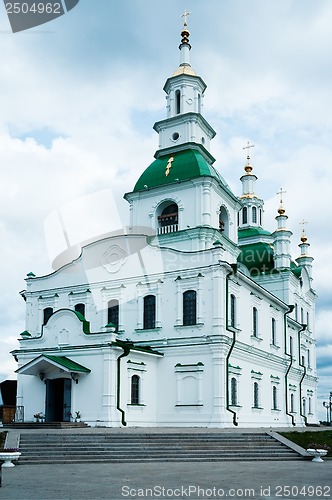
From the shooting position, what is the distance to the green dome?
102 feet

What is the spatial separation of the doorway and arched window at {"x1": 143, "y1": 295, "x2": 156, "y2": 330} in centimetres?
439

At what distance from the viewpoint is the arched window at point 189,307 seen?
27.6m

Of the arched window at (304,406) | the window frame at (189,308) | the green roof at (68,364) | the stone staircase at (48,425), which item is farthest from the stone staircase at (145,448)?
the arched window at (304,406)

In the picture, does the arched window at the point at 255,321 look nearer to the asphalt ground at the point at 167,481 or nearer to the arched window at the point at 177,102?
the arched window at the point at 177,102

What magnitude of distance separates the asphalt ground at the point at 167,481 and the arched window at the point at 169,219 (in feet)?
52.6

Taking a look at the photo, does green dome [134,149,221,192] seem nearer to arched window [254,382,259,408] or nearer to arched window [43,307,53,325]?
arched window [43,307,53,325]

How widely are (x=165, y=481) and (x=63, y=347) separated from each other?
15.0m

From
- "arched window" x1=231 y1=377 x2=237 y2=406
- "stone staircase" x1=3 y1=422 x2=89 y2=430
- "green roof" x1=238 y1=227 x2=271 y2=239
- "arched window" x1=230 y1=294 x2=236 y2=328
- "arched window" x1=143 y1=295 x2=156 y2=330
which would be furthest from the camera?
"green roof" x1=238 y1=227 x2=271 y2=239

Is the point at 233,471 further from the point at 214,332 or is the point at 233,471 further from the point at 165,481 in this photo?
the point at 214,332

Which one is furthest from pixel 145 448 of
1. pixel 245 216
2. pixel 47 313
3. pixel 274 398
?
pixel 245 216

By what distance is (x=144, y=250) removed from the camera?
1149 inches

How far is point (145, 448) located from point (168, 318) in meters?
10.5

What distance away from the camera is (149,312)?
1135 inches

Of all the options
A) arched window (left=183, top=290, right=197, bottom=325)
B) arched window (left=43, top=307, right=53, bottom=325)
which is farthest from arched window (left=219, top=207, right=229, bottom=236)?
arched window (left=43, top=307, right=53, bottom=325)
